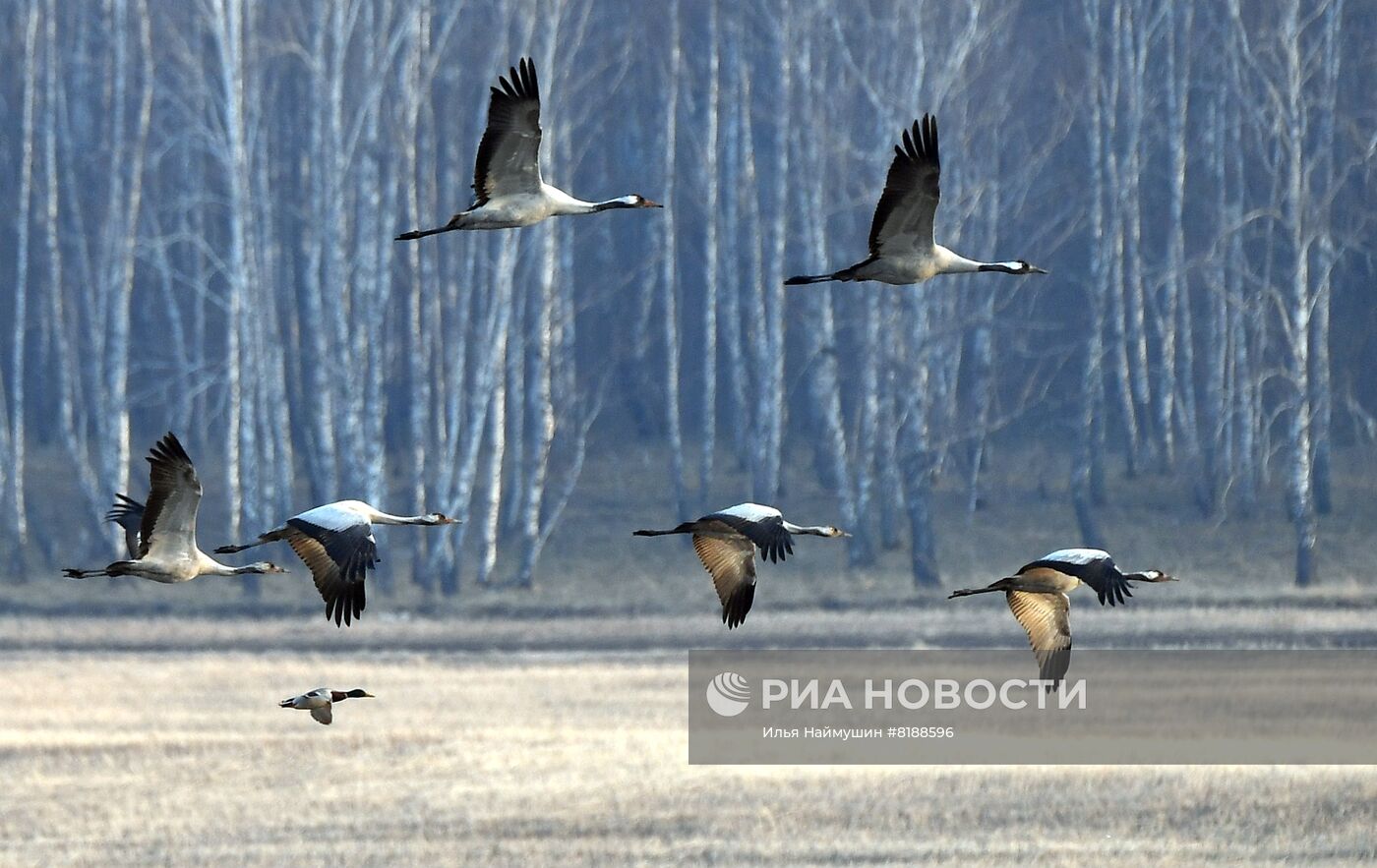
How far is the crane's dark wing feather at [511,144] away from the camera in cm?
877

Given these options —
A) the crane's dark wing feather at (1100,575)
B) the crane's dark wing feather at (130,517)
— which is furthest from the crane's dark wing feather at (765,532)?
the crane's dark wing feather at (130,517)

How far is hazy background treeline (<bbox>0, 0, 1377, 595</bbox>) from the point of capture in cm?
2900

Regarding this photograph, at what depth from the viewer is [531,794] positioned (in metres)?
16.4

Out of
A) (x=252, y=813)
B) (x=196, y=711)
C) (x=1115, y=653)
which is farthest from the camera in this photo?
(x=1115, y=653)

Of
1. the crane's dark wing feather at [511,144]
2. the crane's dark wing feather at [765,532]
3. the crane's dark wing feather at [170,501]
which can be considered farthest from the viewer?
the crane's dark wing feather at [511,144]

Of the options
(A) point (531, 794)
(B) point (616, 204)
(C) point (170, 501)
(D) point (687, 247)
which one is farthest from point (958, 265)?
(D) point (687, 247)

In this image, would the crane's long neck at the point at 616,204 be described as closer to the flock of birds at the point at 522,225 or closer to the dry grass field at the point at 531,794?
the flock of birds at the point at 522,225

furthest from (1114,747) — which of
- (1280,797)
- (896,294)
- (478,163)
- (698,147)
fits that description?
(698,147)

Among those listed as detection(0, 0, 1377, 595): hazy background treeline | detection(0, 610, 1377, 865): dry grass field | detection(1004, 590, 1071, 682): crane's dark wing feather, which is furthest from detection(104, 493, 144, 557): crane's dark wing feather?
detection(0, 0, 1377, 595): hazy background treeline

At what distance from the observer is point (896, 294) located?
1157 inches

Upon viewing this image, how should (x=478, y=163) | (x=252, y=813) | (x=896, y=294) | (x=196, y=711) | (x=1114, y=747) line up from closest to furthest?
(x=478, y=163)
(x=252, y=813)
(x=1114, y=747)
(x=196, y=711)
(x=896, y=294)

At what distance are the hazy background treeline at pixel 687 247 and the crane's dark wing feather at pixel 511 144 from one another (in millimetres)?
19085

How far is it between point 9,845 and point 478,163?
7.93 m

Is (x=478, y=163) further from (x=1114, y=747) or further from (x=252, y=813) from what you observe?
(x=1114, y=747)
